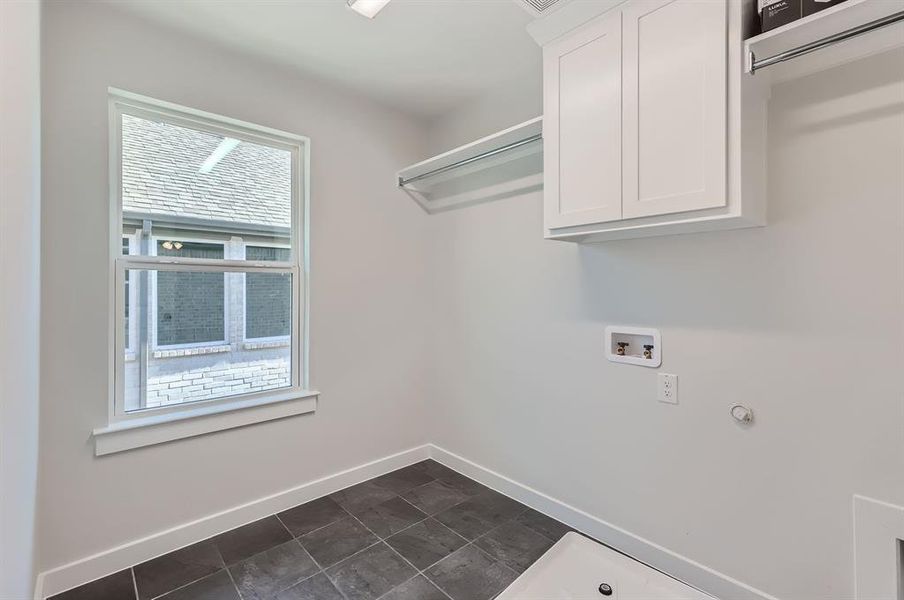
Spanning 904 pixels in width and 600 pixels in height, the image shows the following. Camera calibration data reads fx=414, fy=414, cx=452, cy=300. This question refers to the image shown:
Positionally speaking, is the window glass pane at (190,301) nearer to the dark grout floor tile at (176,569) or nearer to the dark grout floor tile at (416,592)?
the dark grout floor tile at (176,569)

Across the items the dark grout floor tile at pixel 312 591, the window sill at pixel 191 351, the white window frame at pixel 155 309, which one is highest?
the white window frame at pixel 155 309

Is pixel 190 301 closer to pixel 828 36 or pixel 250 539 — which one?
pixel 250 539

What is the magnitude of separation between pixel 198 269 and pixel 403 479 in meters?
1.89

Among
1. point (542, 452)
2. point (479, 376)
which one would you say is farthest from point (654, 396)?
point (479, 376)

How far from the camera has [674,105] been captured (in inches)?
60.8

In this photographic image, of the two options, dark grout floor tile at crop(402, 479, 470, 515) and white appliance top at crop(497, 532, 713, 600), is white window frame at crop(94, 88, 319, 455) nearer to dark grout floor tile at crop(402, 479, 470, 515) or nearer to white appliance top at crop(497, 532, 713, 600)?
dark grout floor tile at crop(402, 479, 470, 515)

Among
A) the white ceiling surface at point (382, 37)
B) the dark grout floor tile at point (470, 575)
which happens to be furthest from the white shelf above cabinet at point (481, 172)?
the dark grout floor tile at point (470, 575)

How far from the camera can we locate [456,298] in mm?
3066

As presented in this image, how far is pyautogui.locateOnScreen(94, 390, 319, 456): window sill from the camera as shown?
1.97 meters

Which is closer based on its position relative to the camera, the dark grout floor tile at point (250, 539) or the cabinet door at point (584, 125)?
the cabinet door at point (584, 125)

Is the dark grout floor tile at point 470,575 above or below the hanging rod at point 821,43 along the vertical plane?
below

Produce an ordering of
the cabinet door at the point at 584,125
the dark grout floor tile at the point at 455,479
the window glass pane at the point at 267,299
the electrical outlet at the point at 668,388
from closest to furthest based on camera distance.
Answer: the cabinet door at the point at 584,125 < the electrical outlet at the point at 668,388 < the window glass pane at the point at 267,299 < the dark grout floor tile at the point at 455,479

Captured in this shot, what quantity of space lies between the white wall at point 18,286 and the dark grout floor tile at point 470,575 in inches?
58.5

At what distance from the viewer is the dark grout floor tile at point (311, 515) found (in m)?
2.34
